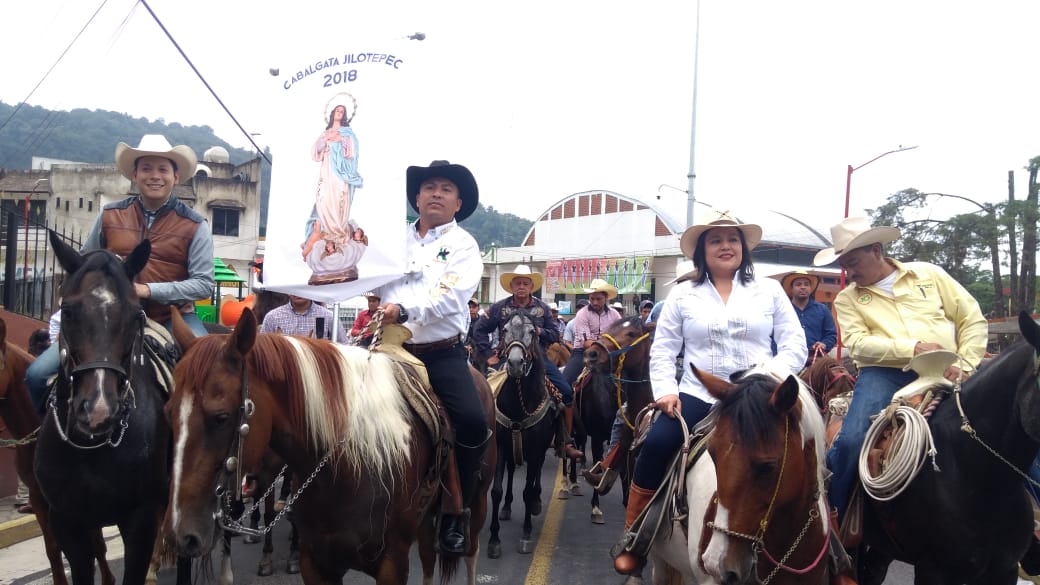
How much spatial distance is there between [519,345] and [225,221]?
38.8 metres

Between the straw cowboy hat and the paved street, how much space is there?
3.01 metres

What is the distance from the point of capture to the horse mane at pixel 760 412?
2943 mm

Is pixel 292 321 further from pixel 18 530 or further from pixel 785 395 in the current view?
pixel 785 395

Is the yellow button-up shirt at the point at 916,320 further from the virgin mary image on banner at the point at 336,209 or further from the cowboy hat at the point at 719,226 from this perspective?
the virgin mary image on banner at the point at 336,209

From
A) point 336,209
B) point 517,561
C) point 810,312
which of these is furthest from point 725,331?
point 810,312

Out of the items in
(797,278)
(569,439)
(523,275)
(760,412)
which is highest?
(797,278)

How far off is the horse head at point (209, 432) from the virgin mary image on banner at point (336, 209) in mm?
895

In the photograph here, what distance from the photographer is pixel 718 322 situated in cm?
391

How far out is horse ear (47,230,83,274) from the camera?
11.6 ft

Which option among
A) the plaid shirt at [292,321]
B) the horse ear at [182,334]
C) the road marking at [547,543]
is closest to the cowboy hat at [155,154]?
the horse ear at [182,334]

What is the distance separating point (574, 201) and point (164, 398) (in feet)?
151

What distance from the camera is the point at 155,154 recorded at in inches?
179

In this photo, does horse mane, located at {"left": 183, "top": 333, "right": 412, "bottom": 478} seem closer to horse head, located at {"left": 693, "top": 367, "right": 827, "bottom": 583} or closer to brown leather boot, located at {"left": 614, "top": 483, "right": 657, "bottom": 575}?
brown leather boot, located at {"left": 614, "top": 483, "right": 657, "bottom": 575}

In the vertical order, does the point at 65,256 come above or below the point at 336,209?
below
